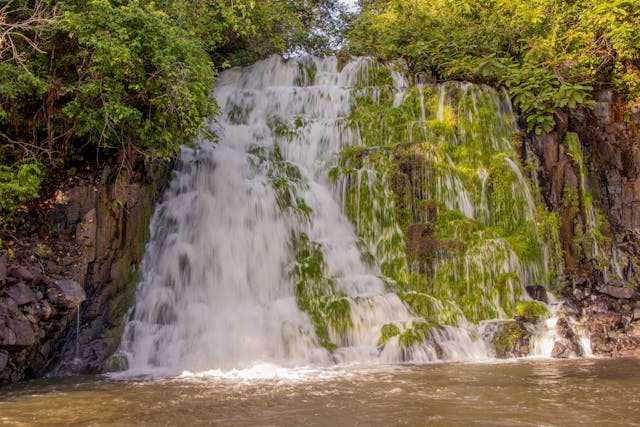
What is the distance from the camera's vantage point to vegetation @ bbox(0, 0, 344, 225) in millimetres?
9242

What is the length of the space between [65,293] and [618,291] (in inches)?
449

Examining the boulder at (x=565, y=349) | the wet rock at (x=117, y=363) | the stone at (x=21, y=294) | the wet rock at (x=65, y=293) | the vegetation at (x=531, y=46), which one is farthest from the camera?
the vegetation at (x=531, y=46)

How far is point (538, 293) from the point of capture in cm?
1198

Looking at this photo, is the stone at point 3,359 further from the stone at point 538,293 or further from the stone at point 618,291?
the stone at point 618,291

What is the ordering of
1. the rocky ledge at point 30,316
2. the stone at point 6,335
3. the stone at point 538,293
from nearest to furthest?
the stone at point 6,335 < the rocky ledge at point 30,316 < the stone at point 538,293

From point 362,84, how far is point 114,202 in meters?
9.16

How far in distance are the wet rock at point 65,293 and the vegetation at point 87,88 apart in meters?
1.49

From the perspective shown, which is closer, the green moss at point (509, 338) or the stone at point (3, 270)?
the stone at point (3, 270)

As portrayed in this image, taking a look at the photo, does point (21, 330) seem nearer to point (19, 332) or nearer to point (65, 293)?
point (19, 332)

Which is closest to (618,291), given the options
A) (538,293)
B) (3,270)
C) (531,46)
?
(538,293)

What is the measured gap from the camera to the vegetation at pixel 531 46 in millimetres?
15078

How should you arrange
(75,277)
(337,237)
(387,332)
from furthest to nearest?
(337,237)
(387,332)
(75,277)

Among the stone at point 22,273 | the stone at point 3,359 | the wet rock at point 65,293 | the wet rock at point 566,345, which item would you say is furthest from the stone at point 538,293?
the stone at point 3,359

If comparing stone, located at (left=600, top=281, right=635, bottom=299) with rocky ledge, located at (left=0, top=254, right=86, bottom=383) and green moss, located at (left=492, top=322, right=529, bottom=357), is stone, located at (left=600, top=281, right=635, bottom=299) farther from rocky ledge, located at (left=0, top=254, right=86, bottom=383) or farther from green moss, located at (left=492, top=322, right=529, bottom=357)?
rocky ledge, located at (left=0, top=254, right=86, bottom=383)
